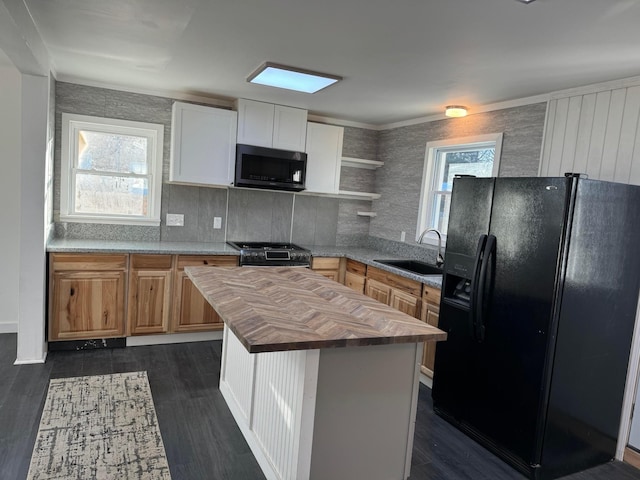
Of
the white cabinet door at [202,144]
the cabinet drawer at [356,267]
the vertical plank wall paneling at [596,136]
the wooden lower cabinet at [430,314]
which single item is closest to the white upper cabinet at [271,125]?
the white cabinet door at [202,144]

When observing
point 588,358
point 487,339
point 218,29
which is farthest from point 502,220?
point 218,29

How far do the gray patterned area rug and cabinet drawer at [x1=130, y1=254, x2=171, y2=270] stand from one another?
3.07 ft

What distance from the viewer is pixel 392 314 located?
2.23m

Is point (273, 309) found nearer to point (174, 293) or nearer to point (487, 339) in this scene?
point (487, 339)

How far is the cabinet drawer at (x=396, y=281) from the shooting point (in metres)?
3.59

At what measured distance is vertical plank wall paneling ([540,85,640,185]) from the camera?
268 cm

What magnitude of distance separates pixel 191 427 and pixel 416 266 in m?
2.51

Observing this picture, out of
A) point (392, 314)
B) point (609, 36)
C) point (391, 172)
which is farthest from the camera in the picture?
point (391, 172)

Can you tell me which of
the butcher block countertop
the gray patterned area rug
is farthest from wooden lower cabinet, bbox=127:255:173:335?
the butcher block countertop

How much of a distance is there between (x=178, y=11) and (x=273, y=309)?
58.2 inches

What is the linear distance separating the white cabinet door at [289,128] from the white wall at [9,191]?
221 centimetres

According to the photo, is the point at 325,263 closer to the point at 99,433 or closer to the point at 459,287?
the point at 459,287

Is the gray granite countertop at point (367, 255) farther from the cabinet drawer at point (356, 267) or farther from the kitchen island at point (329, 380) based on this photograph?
the kitchen island at point (329, 380)

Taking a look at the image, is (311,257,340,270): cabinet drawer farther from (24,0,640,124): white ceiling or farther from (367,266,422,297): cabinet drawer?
(24,0,640,124): white ceiling
